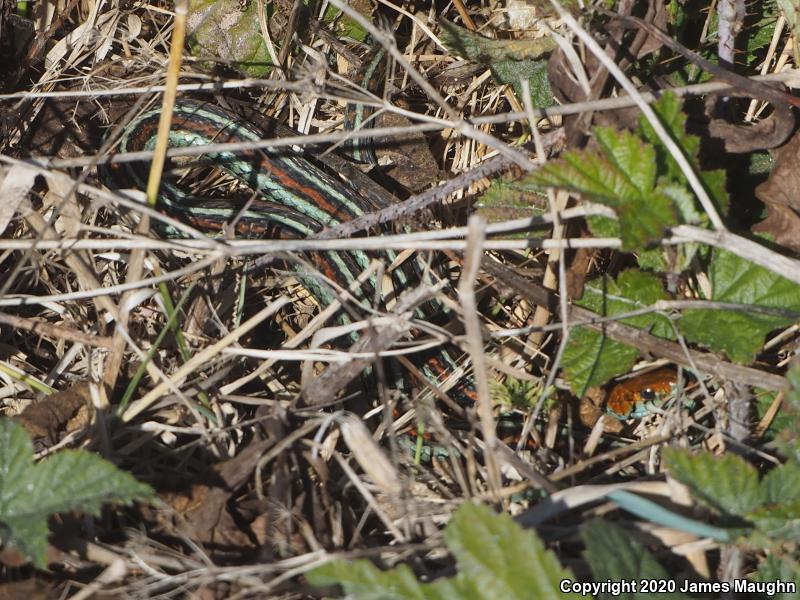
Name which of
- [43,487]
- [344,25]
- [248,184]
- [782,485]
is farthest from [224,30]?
[782,485]

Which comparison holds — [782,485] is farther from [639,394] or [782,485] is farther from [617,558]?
[639,394]

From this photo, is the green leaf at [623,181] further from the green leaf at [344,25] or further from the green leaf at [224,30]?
the green leaf at [224,30]

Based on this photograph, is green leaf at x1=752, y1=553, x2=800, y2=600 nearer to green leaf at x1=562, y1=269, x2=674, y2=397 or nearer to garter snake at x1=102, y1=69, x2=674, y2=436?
green leaf at x1=562, y1=269, x2=674, y2=397

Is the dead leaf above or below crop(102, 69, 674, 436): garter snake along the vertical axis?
below

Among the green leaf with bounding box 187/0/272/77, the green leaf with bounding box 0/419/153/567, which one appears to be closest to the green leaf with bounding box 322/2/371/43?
the green leaf with bounding box 187/0/272/77

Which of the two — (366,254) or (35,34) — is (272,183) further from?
(35,34)

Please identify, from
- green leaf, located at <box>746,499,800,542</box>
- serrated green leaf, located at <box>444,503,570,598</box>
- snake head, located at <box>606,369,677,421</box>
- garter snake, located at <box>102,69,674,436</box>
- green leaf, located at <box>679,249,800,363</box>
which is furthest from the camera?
garter snake, located at <box>102,69,674,436</box>

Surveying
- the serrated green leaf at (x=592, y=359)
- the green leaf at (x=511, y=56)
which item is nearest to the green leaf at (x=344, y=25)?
the green leaf at (x=511, y=56)
